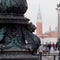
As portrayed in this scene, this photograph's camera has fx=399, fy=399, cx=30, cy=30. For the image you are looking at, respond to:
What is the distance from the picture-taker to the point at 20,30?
5.43 metres

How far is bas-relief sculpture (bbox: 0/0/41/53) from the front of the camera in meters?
5.33

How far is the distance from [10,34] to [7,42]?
118mm

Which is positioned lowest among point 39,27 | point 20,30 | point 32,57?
point 39,27

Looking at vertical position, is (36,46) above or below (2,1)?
below

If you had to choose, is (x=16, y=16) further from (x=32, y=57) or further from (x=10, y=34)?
(x=32, y=57)

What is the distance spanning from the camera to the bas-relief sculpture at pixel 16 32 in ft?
17.5

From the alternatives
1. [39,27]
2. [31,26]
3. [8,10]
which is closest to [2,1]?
[8,10]

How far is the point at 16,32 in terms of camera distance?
5.40 m

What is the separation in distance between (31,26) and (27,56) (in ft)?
1.53

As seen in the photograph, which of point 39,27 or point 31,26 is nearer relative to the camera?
point 31,26

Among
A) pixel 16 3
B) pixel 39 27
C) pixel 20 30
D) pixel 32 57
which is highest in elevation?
pixel 16 3

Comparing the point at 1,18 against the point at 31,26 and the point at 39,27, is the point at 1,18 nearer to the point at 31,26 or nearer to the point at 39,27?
the point at 31,26

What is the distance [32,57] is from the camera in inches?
210

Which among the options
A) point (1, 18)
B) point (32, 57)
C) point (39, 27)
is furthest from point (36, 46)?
point (39, 27)
